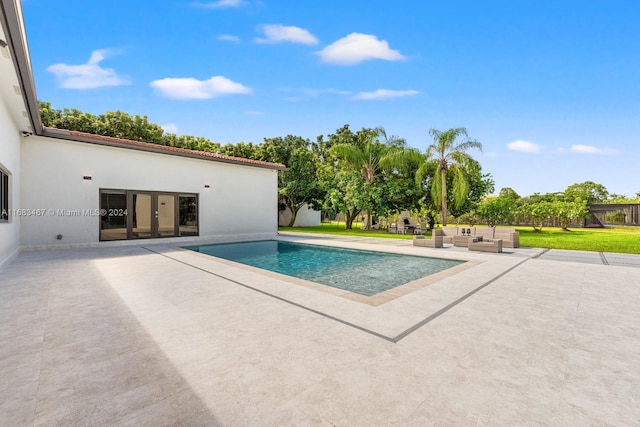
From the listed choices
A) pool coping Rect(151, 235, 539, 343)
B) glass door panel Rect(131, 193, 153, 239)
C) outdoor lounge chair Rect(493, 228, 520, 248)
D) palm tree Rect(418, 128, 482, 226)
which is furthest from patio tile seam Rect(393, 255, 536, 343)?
palm tree Rect(418, 128, 482, 226)

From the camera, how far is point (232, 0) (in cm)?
1288

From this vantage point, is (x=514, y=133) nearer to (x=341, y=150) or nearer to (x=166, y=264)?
(x=341, y=150)

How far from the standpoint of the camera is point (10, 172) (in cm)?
889

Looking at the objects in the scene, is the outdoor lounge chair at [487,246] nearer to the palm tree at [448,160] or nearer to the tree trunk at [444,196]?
the tree trunk at [444,196]

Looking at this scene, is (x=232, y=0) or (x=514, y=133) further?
(x=514, y=133)

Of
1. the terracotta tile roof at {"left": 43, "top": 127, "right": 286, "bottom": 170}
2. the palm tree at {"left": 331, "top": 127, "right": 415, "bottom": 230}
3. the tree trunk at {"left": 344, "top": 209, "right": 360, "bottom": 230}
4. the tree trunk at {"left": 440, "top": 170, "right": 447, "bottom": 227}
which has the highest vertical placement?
the palm tree at {"left": 331, "top": 127, "right": 415, "bottom": 230}

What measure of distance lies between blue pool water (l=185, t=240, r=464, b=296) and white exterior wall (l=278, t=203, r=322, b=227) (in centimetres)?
1651

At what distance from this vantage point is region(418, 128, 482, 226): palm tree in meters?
20.5

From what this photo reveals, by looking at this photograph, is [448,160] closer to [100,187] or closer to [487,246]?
[487,246]

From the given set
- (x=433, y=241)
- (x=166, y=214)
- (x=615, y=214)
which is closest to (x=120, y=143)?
(x=166, y=214)

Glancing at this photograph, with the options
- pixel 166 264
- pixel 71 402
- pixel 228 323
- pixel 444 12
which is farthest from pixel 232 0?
pixel 71 402

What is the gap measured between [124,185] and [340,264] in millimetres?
10333

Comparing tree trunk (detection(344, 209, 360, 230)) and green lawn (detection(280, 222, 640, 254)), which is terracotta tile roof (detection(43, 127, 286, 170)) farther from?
tree trunk (detection(344, 209, 360, 230))

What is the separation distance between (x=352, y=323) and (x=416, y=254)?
7.53m
